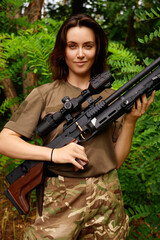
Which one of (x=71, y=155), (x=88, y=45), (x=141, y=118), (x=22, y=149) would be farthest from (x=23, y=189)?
(x=141, y=118)

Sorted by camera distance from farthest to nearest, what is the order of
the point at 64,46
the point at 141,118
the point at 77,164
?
the point at 141,118 → the point at 64,46 → the point at 77,164

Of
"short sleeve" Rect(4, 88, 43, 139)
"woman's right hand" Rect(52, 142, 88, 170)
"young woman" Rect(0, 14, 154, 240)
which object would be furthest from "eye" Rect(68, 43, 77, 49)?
"woman's right hand" Rect(52, 142, 88, 170)

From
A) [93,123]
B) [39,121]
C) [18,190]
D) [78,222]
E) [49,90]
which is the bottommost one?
[78,222]

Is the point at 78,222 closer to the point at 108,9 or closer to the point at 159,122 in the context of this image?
the point at 159,122

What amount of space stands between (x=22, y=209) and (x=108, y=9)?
5570 millimetres

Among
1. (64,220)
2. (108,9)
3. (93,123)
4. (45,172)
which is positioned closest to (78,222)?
(64,220)

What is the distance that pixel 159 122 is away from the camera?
1803mm

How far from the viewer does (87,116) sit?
1.57 metres

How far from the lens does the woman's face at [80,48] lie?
1.59 meters

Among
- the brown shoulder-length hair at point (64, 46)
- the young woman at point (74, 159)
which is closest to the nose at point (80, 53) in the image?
the young woman at point (74, 159)

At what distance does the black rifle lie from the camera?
4.98ft

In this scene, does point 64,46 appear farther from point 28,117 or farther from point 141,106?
point 141,106

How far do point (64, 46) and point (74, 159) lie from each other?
0.86 metres

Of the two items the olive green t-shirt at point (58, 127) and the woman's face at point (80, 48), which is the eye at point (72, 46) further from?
the olive green t-shirt at point (58, 127)
